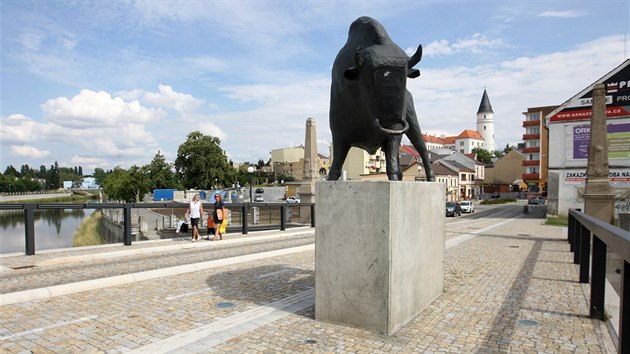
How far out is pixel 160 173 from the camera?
62.9m

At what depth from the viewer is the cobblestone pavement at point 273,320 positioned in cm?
427

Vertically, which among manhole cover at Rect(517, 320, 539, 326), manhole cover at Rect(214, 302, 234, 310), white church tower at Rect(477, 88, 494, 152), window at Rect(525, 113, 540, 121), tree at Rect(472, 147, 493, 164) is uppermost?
white church tower at Rect(477, 88, 494, 152)

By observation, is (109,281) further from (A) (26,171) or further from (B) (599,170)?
(A) (26,171)

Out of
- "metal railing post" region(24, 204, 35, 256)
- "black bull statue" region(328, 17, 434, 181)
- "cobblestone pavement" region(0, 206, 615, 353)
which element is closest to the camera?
"cobblestone pavement" region(0, 206, 615, 353)

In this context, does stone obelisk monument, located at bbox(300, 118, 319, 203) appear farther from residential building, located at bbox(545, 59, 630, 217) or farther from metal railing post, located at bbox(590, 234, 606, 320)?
residential building, located at bbox(545, 59, 630, 217)

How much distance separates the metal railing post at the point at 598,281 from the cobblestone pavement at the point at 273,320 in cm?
20

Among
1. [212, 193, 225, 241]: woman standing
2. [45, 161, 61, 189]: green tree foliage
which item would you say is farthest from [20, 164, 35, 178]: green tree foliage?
[212, 193, 225, 241]: woman standing

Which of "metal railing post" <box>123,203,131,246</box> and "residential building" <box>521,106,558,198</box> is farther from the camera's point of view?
"residential building" <box>521,106,558,198</box>

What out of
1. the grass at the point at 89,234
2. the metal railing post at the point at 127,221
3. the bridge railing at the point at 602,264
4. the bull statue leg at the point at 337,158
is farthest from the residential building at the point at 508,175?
the bull statue leg at the point at 337,158

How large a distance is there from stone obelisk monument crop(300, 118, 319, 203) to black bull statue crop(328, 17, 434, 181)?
620 inches

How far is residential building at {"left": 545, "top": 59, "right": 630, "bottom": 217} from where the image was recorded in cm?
2712

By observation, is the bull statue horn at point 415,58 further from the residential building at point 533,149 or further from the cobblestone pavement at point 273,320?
the residential building at point 533,149

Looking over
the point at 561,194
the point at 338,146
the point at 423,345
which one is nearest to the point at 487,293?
the point at 423,345

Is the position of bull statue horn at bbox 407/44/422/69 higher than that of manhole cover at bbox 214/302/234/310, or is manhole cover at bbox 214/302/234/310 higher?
bull statue horn at bbox 407/44/422/69
